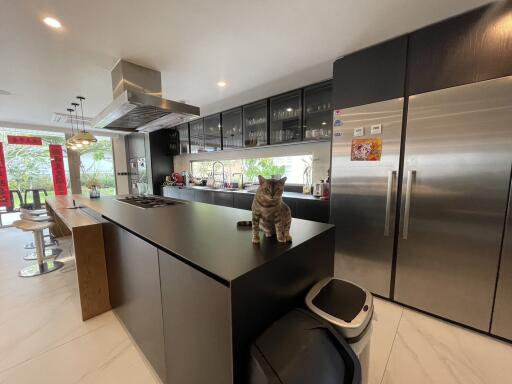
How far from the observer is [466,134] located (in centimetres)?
157

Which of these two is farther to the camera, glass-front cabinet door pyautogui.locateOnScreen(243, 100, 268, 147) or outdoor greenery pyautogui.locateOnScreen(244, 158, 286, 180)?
outdoor greenery pyautogui.locateOnScreen(244, 158, 286, 180)

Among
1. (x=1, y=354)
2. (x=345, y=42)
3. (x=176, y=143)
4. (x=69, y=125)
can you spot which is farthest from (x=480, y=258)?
(x=69, y=125)

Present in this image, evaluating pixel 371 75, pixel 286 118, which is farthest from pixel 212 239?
pixel 286 118

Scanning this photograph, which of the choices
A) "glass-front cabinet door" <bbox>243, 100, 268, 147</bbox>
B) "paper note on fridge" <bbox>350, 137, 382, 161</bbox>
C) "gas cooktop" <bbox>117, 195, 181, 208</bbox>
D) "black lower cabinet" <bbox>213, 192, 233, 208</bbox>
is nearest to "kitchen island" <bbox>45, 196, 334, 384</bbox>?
"gas cooktop" <bbox>117, 195, 181, 208</bbox>

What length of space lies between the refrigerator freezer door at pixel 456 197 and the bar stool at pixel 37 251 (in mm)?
4025

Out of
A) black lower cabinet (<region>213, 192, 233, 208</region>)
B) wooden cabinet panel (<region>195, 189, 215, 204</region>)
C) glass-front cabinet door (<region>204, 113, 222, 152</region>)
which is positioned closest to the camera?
black lower cabinet (<region>213, 192, 233, 208</region>)

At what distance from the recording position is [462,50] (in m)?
1.55

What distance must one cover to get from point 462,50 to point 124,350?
10.8 ft

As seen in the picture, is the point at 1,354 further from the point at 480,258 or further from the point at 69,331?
the point at 480,258

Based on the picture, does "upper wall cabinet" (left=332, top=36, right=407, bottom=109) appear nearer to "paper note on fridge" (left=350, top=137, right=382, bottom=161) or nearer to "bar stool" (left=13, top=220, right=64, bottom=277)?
"paper note on fridge" (left=350, top=137, right=382, bottom=161)

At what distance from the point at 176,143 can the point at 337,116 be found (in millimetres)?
4184

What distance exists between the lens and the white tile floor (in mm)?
1327

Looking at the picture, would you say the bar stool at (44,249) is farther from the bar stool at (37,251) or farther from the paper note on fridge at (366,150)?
the paper note on fridge at (366,150)

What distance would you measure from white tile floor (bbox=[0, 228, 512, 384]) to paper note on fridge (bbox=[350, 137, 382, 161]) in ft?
4.63
